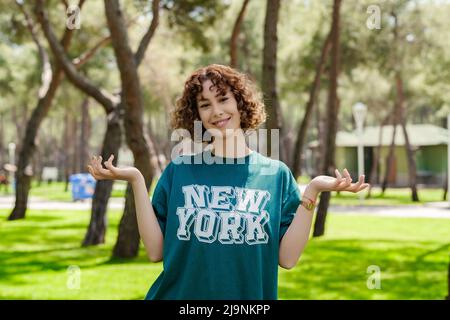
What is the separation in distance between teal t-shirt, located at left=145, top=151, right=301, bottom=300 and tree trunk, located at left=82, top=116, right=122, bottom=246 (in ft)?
29.9

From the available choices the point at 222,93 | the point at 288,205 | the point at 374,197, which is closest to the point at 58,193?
the point at 374,197

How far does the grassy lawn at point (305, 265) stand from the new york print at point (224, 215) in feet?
18.4

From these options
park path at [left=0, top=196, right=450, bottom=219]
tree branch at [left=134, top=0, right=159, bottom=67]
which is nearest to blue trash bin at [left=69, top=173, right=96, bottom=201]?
park path at [left=0, top=196, right=450, bottom=219]

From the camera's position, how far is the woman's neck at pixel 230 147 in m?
2.43

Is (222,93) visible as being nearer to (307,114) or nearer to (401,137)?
(307,114)

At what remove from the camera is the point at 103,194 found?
12.4 m

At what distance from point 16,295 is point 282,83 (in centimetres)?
2577

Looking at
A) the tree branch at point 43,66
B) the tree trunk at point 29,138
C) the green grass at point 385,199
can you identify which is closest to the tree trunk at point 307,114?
the tree trunk at point 29,138

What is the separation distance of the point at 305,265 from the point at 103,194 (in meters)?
4.08

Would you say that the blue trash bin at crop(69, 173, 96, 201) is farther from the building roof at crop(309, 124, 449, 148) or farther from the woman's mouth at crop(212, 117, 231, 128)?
the woman's mouth at crop(212, 117, 231, 128)

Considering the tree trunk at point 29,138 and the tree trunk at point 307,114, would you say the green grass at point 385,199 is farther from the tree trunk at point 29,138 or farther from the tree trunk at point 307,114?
the tree trunk at point 29,138

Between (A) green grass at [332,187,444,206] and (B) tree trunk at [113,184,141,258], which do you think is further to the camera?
(A) green grass at [332,187,444,206]

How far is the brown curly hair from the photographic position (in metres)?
2.52
